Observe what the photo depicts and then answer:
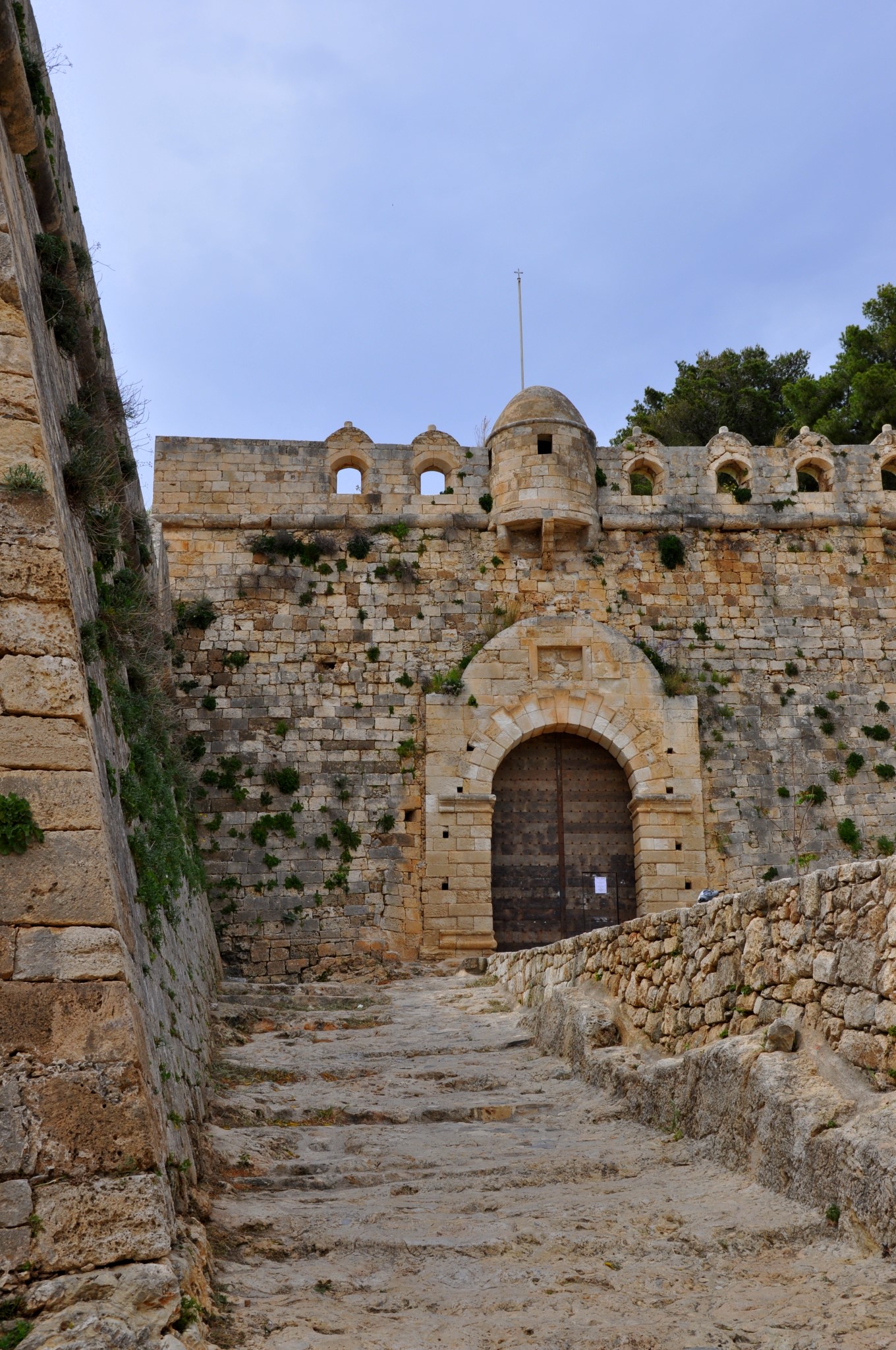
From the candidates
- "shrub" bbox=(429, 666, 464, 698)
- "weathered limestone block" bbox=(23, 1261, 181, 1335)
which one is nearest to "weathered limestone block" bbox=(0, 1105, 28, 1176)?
"weathered limestone block" bbox=(23, 1261, 181, 1335)

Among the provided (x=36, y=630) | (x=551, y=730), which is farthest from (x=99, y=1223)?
(x=551, y=730)

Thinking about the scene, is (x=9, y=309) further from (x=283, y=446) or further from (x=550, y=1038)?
(x=283, y=446)

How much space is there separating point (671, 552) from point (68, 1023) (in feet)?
42.0

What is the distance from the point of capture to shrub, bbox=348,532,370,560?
16031 millimetres

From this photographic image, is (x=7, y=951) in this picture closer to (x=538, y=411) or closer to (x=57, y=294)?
(x=57, y=294)

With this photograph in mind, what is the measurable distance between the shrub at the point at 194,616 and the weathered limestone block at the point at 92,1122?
37.0ft

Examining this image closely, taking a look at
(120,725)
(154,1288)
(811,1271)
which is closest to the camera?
(154,1288)

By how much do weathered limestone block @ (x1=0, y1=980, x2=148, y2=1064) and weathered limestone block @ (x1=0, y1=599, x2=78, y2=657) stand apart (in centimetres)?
141

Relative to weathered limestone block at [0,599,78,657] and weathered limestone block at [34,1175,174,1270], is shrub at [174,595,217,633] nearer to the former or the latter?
weathered limestone block at [0,599,78,657]

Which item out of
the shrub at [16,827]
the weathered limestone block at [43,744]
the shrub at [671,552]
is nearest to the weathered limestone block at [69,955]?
the shrub at [16,827]

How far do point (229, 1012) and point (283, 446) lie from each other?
8.76 m

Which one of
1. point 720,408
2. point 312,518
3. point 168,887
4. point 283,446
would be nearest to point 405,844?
point 312,518

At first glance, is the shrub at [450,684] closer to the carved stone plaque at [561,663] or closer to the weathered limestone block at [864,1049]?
the carved stone plaque at [561,663]

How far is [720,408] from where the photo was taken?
92.7ft
